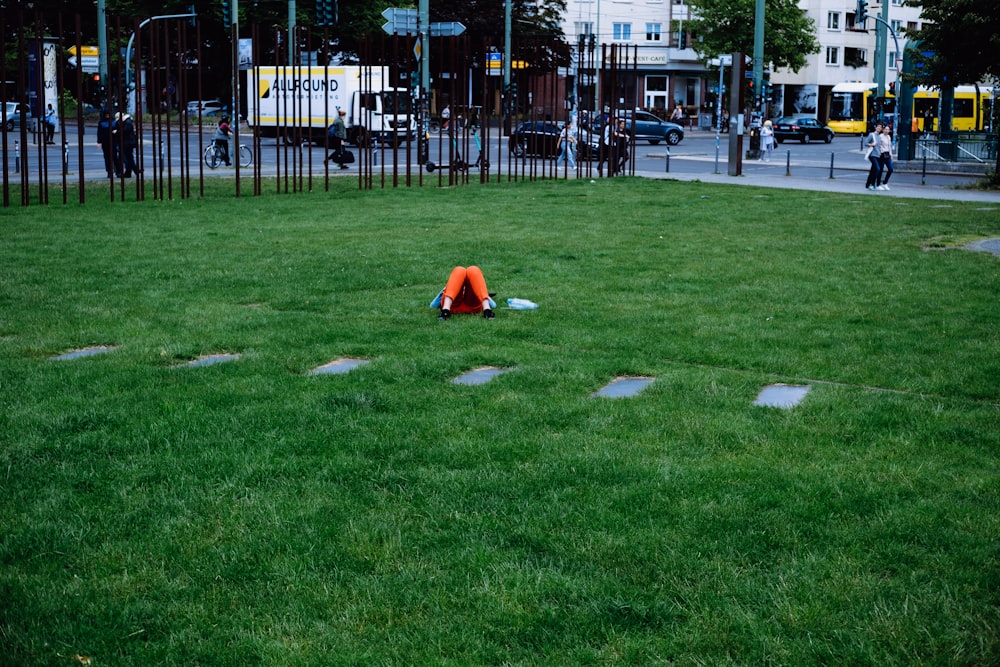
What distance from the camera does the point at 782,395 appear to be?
731cm

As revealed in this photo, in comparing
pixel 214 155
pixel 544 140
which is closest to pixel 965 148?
pixel 544 140

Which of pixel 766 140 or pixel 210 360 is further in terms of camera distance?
pixel 766 140

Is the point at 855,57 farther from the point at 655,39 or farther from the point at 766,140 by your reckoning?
the point at 766,140

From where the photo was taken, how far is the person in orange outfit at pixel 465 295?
389 inches

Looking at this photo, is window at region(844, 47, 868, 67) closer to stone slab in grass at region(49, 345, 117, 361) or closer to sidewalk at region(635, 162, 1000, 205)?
sidewalk at region(635, 162, 1000, 205)

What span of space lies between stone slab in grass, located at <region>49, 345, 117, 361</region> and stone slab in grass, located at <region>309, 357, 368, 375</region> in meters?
1.54

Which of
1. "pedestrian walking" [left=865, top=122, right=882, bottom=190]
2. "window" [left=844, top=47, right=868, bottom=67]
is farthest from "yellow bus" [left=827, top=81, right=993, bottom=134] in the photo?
"pedestrian walking" [left=865, top=122, right=882, bottom=190]

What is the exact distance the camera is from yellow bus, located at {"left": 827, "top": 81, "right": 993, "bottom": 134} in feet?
221

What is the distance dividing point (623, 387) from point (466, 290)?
9.69ft

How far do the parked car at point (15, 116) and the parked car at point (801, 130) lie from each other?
38141 mm

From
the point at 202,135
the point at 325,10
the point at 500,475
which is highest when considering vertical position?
the point at 325,10

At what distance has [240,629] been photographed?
13.2 ft

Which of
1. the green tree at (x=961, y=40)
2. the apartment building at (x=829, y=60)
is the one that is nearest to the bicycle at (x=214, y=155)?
the green tree at (x=961, y=40)

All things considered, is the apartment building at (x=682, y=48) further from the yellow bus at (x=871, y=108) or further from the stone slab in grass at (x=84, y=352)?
the stone slab in grass at (x=84, y=352)
